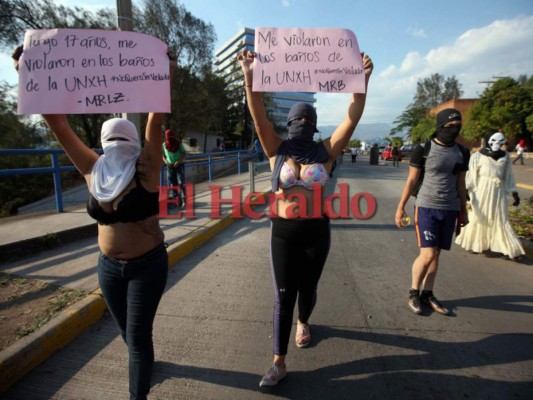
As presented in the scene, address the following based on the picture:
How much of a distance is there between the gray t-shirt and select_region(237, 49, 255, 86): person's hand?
6.59ft

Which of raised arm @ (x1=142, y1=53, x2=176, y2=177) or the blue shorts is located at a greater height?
raised arm @ (x1=142, y1=53, x2=176, y2=177)

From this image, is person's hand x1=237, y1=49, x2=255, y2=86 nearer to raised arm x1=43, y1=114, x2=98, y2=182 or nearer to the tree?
raised arm x1=43, y1=114, x2=98, y2=182

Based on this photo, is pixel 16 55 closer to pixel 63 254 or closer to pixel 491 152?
pixel 63 254

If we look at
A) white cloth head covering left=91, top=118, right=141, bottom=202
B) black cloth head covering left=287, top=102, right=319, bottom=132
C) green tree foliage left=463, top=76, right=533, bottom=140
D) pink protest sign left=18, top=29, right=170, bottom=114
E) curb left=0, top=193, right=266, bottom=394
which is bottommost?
curb left=0, top=193, right=266, bottom=394

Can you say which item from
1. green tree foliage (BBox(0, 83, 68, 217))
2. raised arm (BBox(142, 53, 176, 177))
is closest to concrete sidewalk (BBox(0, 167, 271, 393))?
raised arm (BBox(142, 53, 176, 177))

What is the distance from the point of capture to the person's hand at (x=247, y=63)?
2.35 metres

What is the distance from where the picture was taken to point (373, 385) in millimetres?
2273

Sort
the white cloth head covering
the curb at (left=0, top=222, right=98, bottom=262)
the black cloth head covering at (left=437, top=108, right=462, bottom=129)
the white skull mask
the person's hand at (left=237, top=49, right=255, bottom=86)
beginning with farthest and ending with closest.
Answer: the white skull mask, the curb at (left=0, top=222, right=98, bottom=262), the black cloth head covering at (left=437, top=108, right=462, bottom=129), the person's hand at (left=237, top=49, right=255, bottom=86), the white cloth head covering

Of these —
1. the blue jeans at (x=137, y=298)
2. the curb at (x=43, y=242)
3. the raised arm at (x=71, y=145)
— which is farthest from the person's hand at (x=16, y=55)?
the curb at (x=43, y=242)

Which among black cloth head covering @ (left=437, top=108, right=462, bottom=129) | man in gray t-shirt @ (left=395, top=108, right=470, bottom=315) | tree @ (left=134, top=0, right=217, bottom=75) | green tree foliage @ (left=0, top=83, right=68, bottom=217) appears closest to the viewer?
black cloth head covering @ (left=437, top=108, right=462, bottom=129)

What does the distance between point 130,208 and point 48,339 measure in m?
1.58

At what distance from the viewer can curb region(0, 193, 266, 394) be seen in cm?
227

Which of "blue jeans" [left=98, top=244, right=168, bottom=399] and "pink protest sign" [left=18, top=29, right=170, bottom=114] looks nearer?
"blue jeans" [left=98, top=244, right=168, bottom=399]

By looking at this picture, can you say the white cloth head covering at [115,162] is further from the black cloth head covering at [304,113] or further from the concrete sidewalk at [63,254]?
the concrete sidewalk at [63,254]
